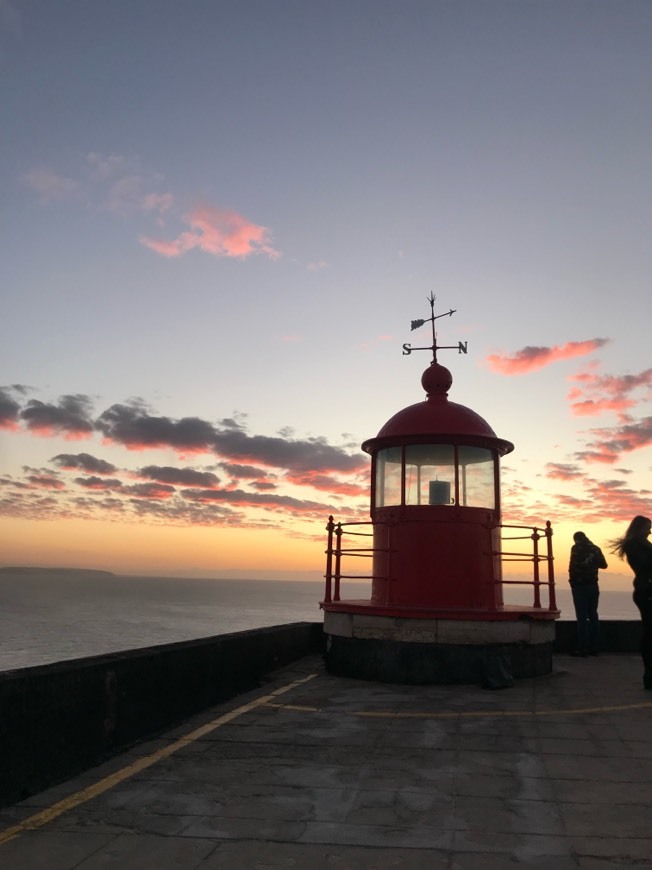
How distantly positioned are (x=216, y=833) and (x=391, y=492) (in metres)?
7.66

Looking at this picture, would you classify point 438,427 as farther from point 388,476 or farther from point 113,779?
point 113,779

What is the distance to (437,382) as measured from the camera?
40.5ft

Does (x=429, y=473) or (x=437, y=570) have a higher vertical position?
(x=429, y=473)

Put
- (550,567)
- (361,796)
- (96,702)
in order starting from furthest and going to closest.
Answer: (550,567) < (96,702) < (361,796)

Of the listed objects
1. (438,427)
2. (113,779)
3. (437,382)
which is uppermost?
(437,382)

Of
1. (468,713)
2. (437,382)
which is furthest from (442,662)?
(437,382)

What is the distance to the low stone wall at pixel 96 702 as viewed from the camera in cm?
502

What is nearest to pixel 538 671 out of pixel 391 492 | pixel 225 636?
pixel 391 492

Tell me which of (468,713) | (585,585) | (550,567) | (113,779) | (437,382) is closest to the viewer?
(113,779)

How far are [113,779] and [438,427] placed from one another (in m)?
7.33

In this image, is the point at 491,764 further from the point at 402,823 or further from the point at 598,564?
the point at 598,564

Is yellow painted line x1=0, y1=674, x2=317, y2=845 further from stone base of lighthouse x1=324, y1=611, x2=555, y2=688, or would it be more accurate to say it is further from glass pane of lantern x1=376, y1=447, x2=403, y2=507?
glass pane of lantern x1=376, y1=447, x2=403, y2=507

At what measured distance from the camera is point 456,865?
381cm

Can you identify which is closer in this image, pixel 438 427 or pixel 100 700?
pixel 100 700
